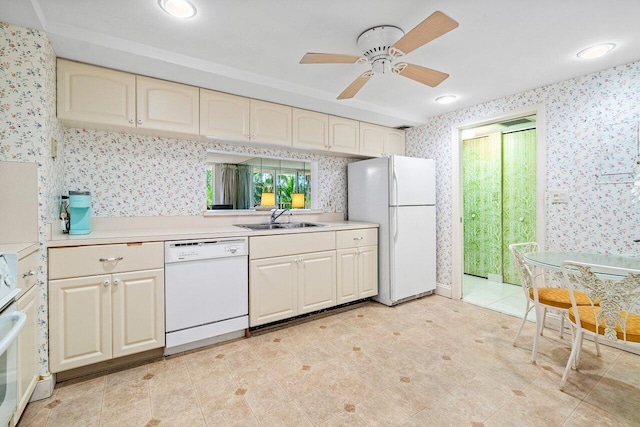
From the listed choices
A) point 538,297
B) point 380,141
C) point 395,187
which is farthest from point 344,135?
point 538,297

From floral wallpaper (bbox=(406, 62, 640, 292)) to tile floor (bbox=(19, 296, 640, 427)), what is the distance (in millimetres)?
928

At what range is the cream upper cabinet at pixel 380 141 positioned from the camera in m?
3.65

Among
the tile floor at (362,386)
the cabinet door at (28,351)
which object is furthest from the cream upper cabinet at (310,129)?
the cabinet door at (28,351)

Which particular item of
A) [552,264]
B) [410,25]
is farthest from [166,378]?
[410,25]

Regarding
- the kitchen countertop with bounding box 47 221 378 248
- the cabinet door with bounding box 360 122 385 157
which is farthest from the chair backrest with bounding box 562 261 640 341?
the cabinet door with bounding box 360 122 385 157

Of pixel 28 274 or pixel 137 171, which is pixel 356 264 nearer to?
pixel 137 171

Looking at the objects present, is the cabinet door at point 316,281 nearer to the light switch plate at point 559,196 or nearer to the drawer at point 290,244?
the drawer at point 290,244

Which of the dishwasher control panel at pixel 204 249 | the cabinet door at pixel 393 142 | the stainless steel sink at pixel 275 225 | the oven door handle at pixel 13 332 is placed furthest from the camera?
the cabinet door at pixel 393 142

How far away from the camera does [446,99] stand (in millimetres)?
3162

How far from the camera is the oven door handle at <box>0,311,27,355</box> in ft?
3.64

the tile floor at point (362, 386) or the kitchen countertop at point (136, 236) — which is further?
the kitchen countertop at point (136, 236)

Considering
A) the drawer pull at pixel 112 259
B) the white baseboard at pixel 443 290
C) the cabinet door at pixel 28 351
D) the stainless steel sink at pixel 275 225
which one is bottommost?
the white baseboard at pixel 443 290

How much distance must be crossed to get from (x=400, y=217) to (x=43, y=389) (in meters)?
3.18

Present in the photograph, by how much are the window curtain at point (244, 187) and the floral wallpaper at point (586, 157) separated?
283cm
